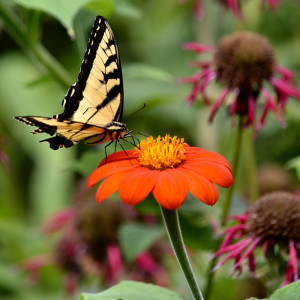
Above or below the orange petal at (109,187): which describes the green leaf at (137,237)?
above

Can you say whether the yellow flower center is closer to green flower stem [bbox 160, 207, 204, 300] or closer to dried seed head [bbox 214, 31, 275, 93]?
green flower stem [bbox 160, 207, 204, 300]

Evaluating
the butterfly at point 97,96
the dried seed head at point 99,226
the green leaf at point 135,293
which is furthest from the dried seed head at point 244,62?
the green leaf at point 135,293

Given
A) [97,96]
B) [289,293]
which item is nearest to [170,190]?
[289,293]

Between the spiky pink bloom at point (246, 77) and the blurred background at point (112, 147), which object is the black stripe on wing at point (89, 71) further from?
the spiky pink bloom at point (246, 77)

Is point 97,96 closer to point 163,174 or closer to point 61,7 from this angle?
point 61,7

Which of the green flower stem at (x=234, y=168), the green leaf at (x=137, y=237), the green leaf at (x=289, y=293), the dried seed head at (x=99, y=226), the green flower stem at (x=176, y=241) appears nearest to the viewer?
the green leaf at (x=289, y=293)

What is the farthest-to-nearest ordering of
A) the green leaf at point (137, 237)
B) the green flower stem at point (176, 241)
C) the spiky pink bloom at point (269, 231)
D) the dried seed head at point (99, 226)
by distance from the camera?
the dried seed head at point (99, 226), the green leaf at point (137, 237), the spiky pink bloom at point (269, 231), the green flower stem at point (176, 241)

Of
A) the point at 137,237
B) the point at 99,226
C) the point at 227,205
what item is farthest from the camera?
the point at 99,226
